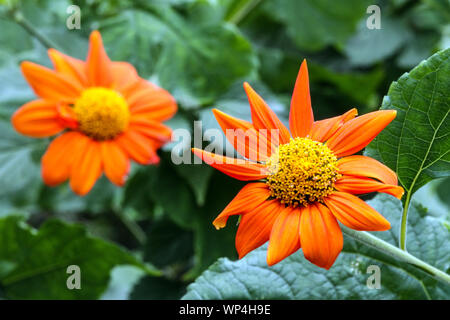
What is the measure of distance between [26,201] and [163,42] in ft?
1.02

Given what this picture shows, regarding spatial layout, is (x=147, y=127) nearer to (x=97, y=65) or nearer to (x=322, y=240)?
(x=97, y=65)

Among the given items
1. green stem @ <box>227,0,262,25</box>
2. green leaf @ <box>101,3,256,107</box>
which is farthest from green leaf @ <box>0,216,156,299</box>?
green stem @ <box>227,0,262,25</box>

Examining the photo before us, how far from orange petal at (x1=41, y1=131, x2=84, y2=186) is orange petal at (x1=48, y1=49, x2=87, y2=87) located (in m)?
0.06

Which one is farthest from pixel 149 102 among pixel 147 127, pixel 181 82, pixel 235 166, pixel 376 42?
pixel 376 42

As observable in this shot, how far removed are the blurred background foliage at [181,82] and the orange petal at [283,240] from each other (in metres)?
0.29

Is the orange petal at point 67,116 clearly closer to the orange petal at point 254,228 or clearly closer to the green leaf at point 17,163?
the green leaf at point 17,163

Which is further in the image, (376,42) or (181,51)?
(376,42)

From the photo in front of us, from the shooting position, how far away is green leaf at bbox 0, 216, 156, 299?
1.94 ft

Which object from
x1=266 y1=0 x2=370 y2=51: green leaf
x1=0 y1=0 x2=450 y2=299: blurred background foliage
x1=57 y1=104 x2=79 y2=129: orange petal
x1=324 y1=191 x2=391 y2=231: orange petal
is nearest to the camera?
x1=324 y1=191 x2=391 y2=231: orange petal

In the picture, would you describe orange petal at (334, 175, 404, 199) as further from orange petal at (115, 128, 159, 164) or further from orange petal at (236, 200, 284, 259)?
orange petal at (115, 128, 159, 164)

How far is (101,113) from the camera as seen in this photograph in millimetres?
→ 550

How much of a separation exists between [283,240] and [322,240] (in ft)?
0.07
